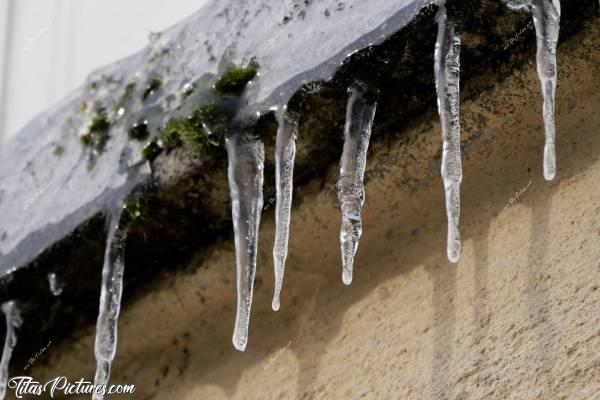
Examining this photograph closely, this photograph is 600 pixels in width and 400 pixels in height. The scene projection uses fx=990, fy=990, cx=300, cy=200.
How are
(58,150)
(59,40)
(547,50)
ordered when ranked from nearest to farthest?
(547,50)
(58,150)
(59,40)

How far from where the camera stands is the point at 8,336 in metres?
1.42

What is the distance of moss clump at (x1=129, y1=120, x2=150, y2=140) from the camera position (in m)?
1.31

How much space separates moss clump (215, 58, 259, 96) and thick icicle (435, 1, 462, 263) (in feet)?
0.86

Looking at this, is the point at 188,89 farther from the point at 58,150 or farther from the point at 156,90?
the point at 58,150

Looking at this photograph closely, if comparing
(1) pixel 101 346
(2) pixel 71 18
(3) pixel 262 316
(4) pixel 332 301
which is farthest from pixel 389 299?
(2) pixel 71 18

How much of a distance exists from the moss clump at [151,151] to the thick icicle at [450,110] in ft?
1.31

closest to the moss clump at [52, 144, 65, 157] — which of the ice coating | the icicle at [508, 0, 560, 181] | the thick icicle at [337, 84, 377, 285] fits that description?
the ice coating

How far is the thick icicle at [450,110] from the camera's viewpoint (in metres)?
1.02

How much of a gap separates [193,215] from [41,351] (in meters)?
0.39

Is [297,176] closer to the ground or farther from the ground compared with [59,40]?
closer to the ground

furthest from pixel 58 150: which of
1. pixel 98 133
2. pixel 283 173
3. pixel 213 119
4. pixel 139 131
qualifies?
pixel 283 173

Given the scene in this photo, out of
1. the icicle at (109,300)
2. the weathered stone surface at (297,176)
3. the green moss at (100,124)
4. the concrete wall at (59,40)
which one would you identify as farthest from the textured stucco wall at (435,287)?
the concrete wall at (59,40)

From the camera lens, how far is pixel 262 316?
1.40 meters

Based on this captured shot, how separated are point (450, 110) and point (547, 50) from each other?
12 cm
